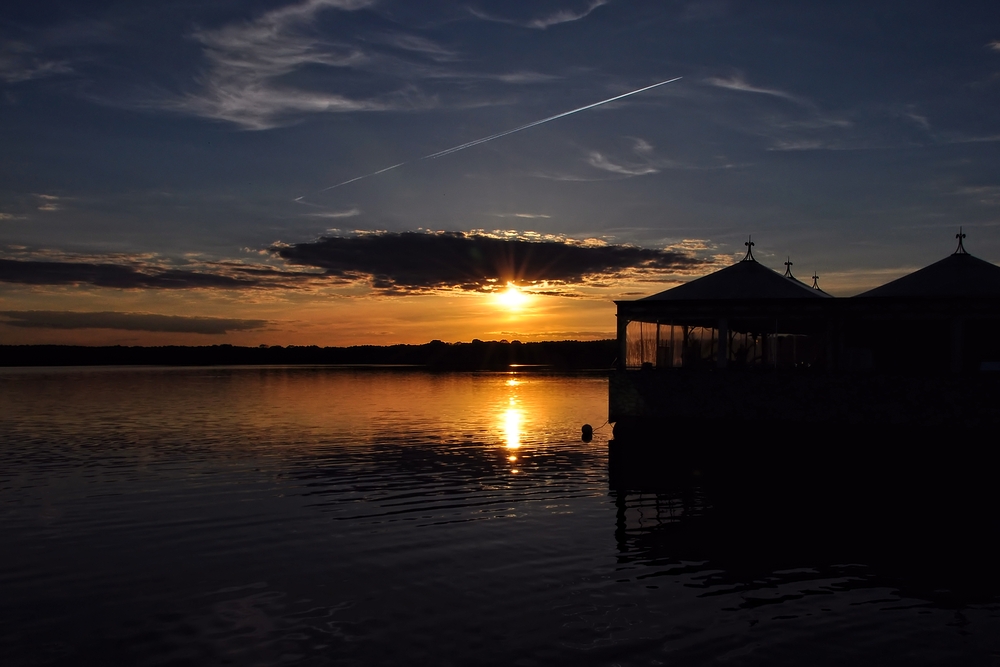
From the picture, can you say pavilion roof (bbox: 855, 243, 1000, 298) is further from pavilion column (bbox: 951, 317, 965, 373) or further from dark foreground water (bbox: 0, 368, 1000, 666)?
dark foreground water (bbox: 0, 368, 1000, 666)

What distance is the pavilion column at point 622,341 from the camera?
119ft

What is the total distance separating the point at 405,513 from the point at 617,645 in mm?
10981

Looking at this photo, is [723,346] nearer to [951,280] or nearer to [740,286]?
[740,286]

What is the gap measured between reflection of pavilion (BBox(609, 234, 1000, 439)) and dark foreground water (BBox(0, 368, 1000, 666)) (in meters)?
2.72

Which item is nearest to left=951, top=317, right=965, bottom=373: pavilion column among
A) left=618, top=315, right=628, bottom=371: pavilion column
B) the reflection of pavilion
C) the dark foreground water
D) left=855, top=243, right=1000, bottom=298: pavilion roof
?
the reflection of pavilion

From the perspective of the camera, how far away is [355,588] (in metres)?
13.9

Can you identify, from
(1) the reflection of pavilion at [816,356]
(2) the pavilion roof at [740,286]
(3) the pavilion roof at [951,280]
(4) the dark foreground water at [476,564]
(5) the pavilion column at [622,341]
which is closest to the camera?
(4) the dark foreground water at [476,564]

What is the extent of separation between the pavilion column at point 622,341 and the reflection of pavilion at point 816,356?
5cm

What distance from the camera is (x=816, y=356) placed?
139 feet

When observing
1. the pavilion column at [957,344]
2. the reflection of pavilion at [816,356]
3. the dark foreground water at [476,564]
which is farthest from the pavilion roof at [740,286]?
the dark foreground water at [476,564]

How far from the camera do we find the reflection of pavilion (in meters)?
30.2

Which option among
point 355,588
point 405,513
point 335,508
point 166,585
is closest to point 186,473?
point 335,508

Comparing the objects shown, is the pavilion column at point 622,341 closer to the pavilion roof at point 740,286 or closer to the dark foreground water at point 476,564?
the pavilion roof at point 740,286

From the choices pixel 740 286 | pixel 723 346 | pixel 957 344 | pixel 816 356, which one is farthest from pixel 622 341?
pixel 957 344
